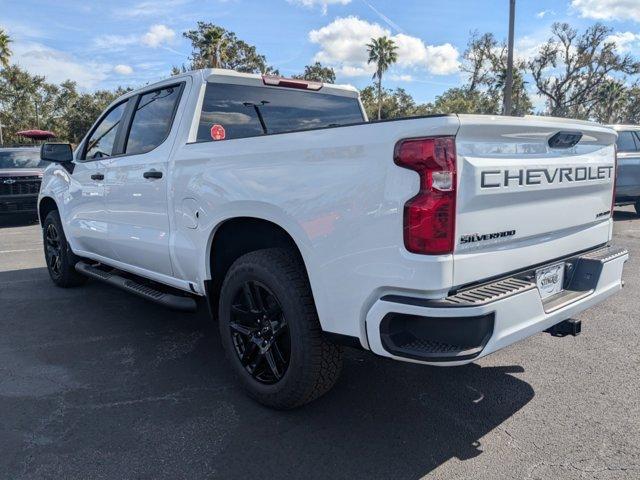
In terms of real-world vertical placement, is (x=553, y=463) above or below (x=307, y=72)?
below

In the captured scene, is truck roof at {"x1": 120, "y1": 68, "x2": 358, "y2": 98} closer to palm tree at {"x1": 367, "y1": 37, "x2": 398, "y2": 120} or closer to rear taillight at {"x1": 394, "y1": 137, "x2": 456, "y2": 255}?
rear taillight at {"x1": 394, "y1": 137, "x2": 456, "y2": 255}

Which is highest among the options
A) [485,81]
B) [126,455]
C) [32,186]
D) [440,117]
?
[485,81]

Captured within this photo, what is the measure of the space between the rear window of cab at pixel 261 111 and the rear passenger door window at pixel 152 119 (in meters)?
0.28

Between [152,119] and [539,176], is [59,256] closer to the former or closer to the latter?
[152,119]

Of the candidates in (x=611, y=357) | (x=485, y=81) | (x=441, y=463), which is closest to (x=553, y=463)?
(x=441, y=463)

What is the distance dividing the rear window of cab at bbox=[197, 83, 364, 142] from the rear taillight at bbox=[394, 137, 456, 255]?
152 cm

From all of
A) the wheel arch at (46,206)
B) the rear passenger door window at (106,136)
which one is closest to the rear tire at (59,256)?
the wheel arch at (46,206)

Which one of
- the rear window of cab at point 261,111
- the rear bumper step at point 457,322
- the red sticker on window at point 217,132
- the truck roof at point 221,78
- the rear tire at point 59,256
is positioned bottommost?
the rear tire at point 59,256

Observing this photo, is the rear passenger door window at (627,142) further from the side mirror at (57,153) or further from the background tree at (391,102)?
the background tree at (391,102)

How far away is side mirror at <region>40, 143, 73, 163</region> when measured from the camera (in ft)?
16.0

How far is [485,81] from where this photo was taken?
151ft

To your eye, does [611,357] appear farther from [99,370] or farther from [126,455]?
[99,370]

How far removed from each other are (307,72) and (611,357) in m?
52.4

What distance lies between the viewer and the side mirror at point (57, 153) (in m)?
4.86
